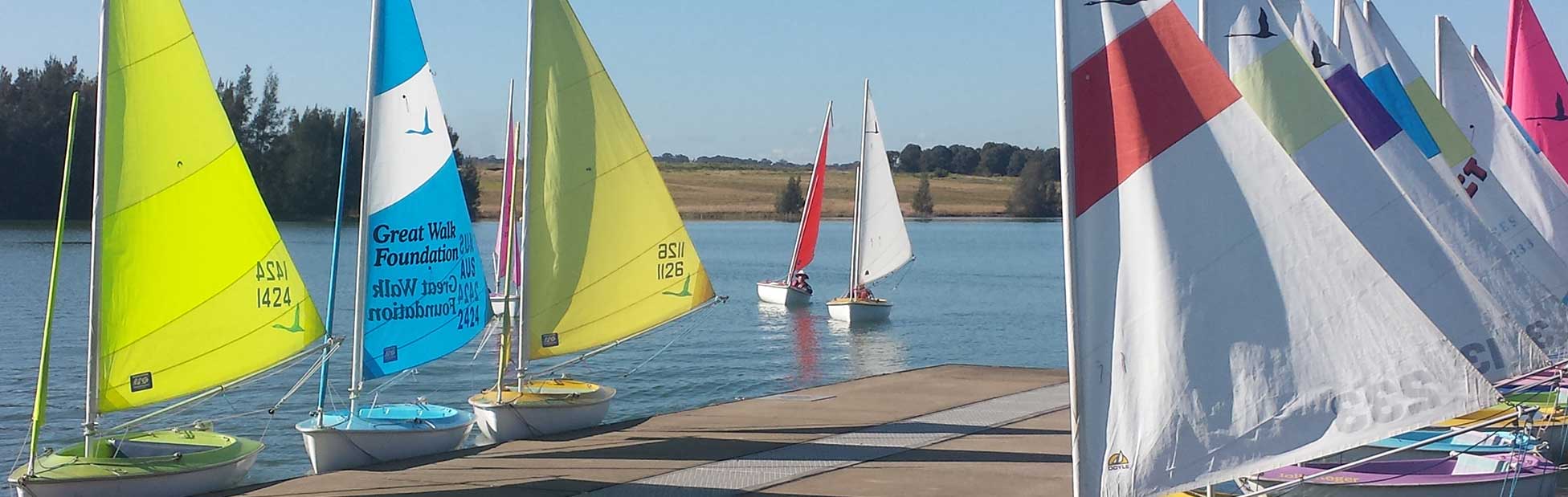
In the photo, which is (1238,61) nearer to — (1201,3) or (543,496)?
(1201,3)

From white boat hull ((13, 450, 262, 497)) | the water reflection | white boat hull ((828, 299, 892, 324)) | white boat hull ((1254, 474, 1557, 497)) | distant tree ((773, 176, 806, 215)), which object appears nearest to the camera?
white boat hull ((1254, 474, 1557, 497))

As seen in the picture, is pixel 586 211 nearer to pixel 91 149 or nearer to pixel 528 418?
pixel 528 418

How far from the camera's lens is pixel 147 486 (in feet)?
36.1

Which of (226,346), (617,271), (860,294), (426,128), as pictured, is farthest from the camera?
(860,294)

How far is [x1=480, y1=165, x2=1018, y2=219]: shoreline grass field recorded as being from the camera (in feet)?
382

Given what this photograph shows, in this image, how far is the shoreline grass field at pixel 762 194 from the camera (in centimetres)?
11631

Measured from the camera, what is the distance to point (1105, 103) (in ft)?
18.6

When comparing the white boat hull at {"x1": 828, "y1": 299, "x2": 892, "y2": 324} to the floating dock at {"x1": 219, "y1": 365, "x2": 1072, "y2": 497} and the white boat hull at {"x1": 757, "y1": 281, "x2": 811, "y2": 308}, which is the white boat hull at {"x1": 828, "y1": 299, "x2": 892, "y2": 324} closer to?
the white boat hull at {"x1": 757, "y1": 281, "x2": 811, "y2": 308}

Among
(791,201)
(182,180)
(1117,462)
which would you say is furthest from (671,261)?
(791,201)

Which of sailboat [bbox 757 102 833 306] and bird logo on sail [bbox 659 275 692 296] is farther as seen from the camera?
sailboat [bbox 757 102 833 306]

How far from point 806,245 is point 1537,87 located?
25371 mm

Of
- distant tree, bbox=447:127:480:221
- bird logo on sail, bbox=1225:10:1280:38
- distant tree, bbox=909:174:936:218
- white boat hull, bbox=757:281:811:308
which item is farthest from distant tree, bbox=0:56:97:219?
bird logo on sail, bbox=1225:10:1280:38

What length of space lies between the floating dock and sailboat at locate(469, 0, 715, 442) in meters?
0.49

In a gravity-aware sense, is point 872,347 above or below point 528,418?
below
